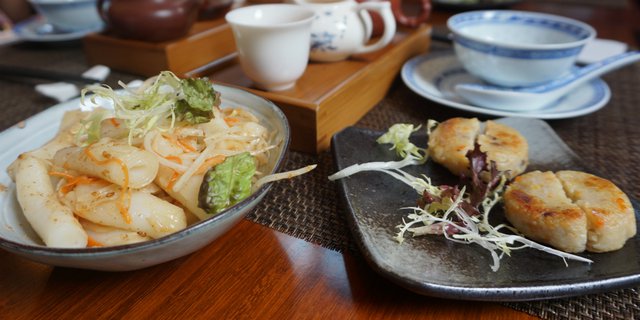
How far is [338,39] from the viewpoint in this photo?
4.37ft

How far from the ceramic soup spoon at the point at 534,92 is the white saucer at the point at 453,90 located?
2cm

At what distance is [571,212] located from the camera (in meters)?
0.72

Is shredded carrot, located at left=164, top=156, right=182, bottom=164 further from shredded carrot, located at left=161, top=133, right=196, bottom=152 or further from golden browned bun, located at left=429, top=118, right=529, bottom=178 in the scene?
golden browned bun, located at left=429, top=118, right=529, bottom=178

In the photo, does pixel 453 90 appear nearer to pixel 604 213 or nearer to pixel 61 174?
pixel 604 213

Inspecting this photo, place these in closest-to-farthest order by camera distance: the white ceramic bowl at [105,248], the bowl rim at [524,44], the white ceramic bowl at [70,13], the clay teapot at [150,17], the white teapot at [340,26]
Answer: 1. the white ceramic bowl at [105,248]
2. the bowl rim at [524,44]
3. the white teapot at [340,26]
4. the clay teapot at [150,17]
5. the white ceramic bowl at [70,13]

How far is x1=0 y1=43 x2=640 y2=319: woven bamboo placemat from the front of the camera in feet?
2.22

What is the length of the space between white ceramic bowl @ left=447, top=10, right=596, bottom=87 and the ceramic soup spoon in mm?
33

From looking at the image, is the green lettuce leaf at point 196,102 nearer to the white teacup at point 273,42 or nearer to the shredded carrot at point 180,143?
the shredded carrot at point 180,143

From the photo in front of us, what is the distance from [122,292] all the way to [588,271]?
76 cm

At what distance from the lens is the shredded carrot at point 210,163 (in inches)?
30.3

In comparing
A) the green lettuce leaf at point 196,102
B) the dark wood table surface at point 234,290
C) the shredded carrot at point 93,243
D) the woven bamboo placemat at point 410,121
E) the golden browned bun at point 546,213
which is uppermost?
the green lettuce leaf at point 196,102

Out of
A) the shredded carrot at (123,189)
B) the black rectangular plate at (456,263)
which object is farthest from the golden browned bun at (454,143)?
the shredded carrot at (123,189)

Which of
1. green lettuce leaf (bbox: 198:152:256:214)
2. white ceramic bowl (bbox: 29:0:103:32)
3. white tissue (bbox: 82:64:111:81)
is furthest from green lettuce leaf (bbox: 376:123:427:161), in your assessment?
white ceramic bowl (bbox: 29:0:103:32)

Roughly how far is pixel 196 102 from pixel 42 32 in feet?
5.51
